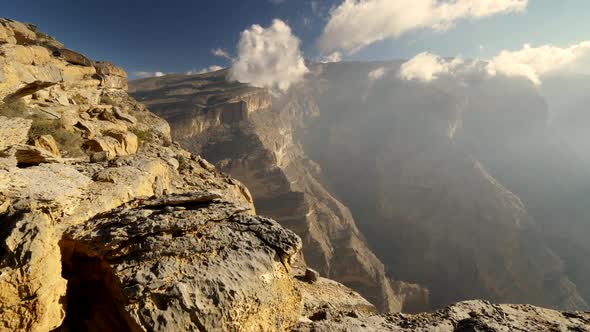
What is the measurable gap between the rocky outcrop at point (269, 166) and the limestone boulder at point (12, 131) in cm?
4010

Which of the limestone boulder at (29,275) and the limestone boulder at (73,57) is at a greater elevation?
the limestone boulder at (73,57)

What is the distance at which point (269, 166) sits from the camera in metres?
56.2

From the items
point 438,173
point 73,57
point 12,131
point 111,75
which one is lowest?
point 438,173

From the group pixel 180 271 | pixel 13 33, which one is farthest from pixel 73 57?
pixel 180 271

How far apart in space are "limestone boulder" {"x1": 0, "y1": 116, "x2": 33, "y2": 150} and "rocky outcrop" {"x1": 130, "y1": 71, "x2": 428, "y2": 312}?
40.1 meters

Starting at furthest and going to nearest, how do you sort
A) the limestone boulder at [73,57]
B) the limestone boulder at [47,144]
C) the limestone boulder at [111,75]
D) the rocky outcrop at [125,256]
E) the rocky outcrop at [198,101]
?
1. the rocky outcrop at [198,101]
2. the limestone boulder at [111,75]
3. the limestone boulder at [73,57]
4. the limestone boulder at [47,144]
5. the rocky outcrop at [125,256]

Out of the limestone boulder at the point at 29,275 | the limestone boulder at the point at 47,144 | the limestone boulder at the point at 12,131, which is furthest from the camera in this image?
the limestone boulder at the point at 47,144

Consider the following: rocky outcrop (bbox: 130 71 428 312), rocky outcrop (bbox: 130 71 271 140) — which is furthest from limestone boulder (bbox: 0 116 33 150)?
rocky outcrop (bbox: 130 71 271 140)

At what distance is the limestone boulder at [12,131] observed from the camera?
867cm

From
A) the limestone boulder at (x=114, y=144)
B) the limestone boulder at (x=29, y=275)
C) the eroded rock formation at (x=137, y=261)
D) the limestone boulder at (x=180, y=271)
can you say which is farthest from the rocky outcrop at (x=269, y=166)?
the limestone boulder at (x=29, y=275)

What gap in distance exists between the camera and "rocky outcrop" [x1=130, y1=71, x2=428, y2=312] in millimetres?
45250

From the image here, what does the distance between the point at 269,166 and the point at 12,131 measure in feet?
155

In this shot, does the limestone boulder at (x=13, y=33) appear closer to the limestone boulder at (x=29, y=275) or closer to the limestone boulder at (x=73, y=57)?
the limestone boulder at (x=73, y=57)

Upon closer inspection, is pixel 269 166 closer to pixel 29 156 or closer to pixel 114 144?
pixel 114 144
